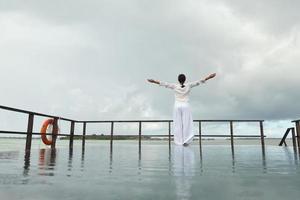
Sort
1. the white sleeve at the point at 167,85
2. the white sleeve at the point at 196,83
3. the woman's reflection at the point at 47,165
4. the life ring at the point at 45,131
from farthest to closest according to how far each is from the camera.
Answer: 1. the life ring at the point at 45,131
2. the white sleeve at the point at 167,85
3. the white sleeve at the point at 196,83
4. the woman's reflection at the point at 47,165

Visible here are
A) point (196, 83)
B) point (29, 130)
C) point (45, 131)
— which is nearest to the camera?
point (196, 83)

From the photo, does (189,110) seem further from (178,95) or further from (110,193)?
(110,193)

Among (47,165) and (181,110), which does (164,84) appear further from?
(47,165)

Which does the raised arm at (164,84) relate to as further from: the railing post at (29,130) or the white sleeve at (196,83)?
the railing post at (29,130)

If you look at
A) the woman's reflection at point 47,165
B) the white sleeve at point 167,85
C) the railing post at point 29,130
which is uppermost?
the white sleeve at point 167,85

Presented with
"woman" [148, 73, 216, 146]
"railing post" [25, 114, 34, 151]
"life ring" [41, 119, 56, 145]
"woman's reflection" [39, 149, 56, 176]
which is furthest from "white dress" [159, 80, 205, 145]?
"life ring" [41, 119, 56, 145]

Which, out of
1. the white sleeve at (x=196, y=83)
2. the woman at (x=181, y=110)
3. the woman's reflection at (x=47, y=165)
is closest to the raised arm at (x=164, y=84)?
the woman at (x=181, y=110)

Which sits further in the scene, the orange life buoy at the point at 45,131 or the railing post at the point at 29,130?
the orange life buoy at the point at 45,131

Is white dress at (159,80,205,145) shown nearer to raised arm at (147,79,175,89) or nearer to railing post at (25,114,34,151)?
raised arm at (147,79,175,89)

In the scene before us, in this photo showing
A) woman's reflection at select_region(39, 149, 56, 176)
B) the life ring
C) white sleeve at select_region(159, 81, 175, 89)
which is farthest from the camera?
the life ring

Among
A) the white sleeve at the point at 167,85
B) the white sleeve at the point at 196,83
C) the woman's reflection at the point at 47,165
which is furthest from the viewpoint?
the white sleeve at the point at 167,85

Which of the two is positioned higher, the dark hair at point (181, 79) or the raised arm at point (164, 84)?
the dark hair at point (181, 79)

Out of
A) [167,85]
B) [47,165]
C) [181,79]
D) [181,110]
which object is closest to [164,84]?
[167,85]

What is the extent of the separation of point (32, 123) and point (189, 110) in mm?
3595
